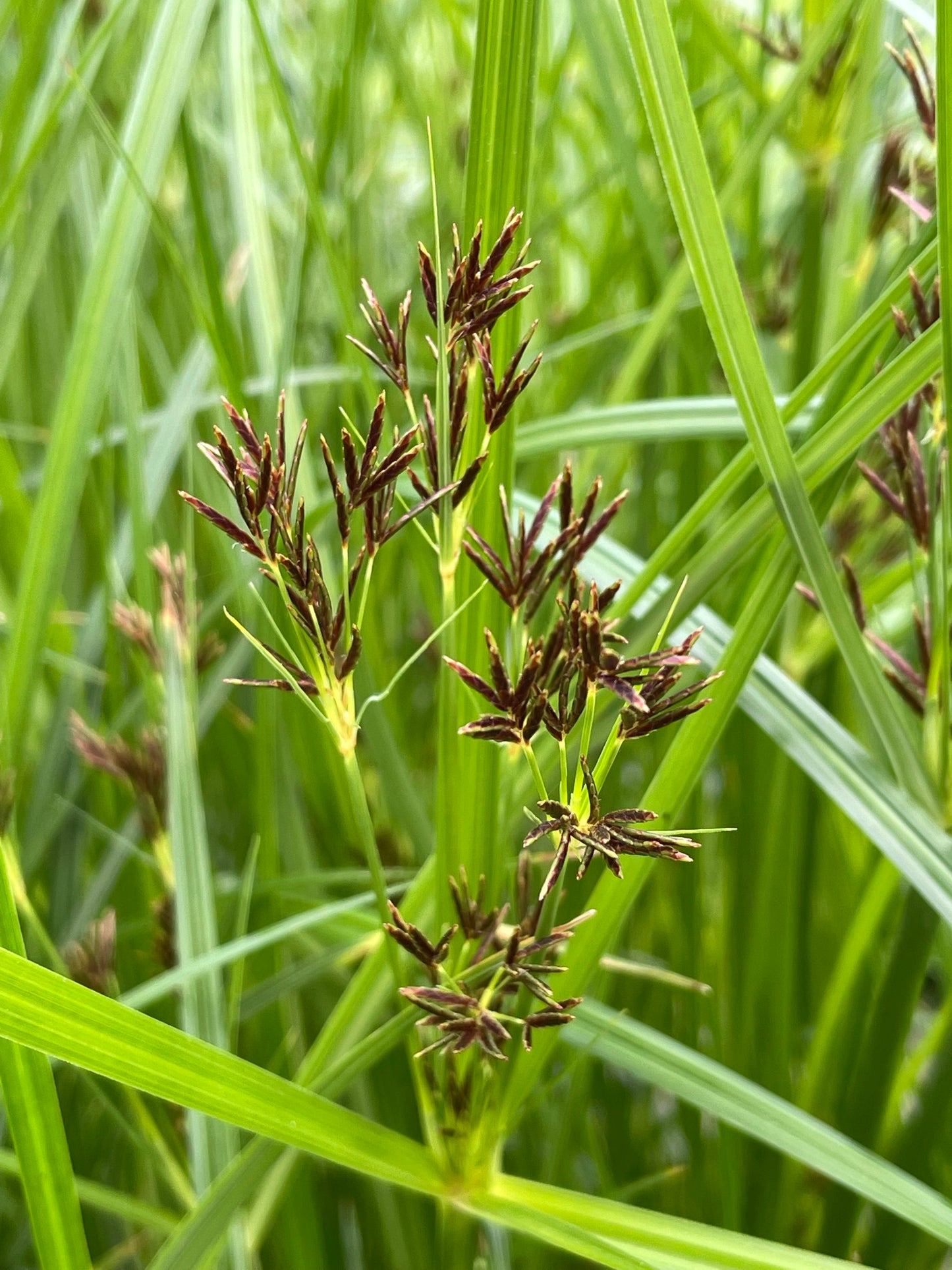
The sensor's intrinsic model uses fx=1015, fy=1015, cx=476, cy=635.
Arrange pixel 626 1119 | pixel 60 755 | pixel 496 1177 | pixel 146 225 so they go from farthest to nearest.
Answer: pixel 626 1119 → pixel 60 755 → pixel 146 225 → pixel 496 1177

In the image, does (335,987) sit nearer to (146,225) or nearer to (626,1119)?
(626,1119)

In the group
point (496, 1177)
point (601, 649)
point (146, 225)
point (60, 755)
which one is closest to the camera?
point (601, 649)

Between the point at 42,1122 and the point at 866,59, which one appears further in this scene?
the point at 866,59

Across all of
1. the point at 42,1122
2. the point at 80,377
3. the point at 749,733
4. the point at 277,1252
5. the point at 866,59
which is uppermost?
the point at 866,59

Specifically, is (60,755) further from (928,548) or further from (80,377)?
(928,548)

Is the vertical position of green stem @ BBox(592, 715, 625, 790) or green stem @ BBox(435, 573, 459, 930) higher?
green stem @ BBox(592, 715, 625, 790)

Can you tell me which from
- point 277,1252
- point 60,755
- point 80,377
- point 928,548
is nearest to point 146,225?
point 80,377

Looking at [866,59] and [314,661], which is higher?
[866,59]

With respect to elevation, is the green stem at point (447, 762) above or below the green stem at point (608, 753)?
below
